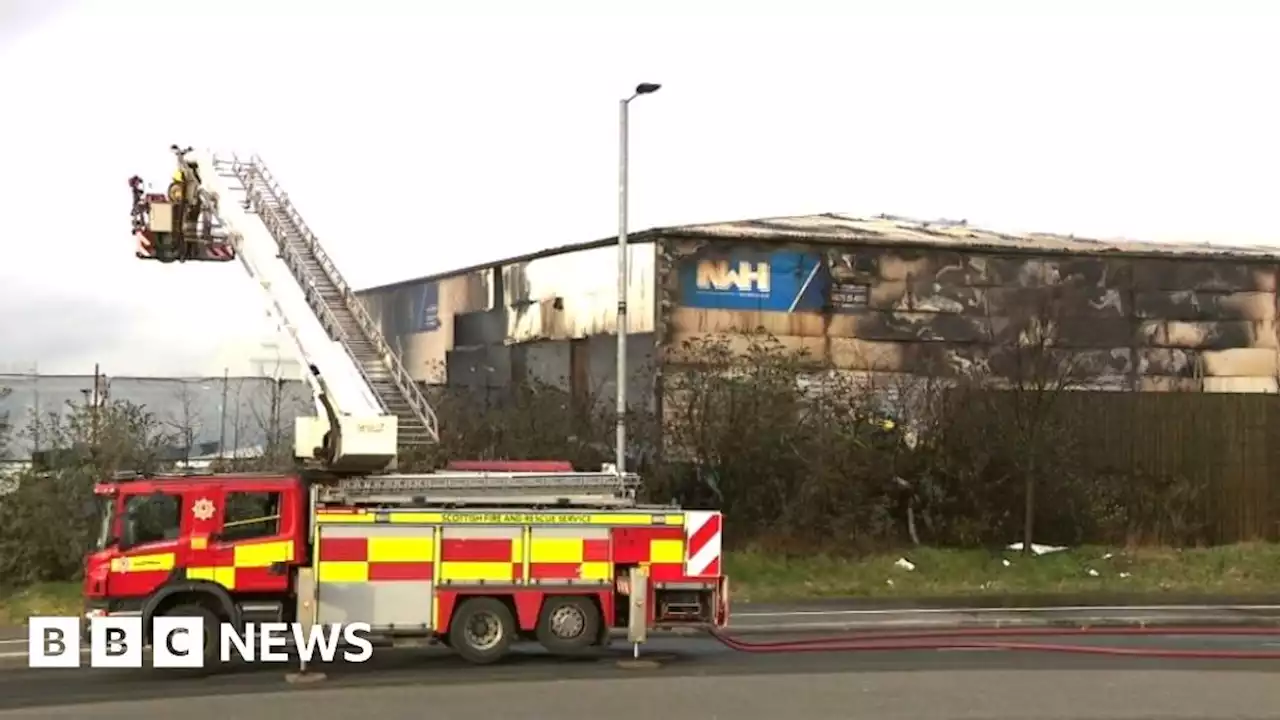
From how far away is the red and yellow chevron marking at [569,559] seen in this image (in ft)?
47.7

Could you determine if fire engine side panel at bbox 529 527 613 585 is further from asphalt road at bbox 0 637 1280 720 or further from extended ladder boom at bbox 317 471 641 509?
asphalt road at bbox 0 637 1280 720

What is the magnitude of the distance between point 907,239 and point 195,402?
19.7 metres

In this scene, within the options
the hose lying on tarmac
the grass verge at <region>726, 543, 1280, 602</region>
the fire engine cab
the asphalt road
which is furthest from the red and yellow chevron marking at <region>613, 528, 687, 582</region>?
the grass verge at <region>726, 543, 1280, 602</region>

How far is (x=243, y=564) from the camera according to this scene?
14188 mm

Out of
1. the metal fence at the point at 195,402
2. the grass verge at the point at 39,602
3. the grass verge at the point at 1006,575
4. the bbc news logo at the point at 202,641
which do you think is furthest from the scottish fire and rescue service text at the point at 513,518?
the metal fence at the point at 195,402

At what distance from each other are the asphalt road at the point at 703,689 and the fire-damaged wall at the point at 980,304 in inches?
720

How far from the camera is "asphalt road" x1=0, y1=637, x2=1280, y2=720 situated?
11523 millimetres

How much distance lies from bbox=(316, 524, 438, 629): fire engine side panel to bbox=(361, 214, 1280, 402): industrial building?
→ 58.2ft

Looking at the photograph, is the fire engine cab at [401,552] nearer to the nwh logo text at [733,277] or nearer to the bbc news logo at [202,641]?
the bbc news logo at [202,641]

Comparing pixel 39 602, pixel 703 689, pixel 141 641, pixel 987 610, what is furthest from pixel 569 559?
pixel 39 602

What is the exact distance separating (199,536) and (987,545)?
1829 centimetres

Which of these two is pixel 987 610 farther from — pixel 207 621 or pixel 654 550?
pixel 207 621

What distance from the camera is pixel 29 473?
2303cm

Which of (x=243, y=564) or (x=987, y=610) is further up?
(x=243, y=564)
